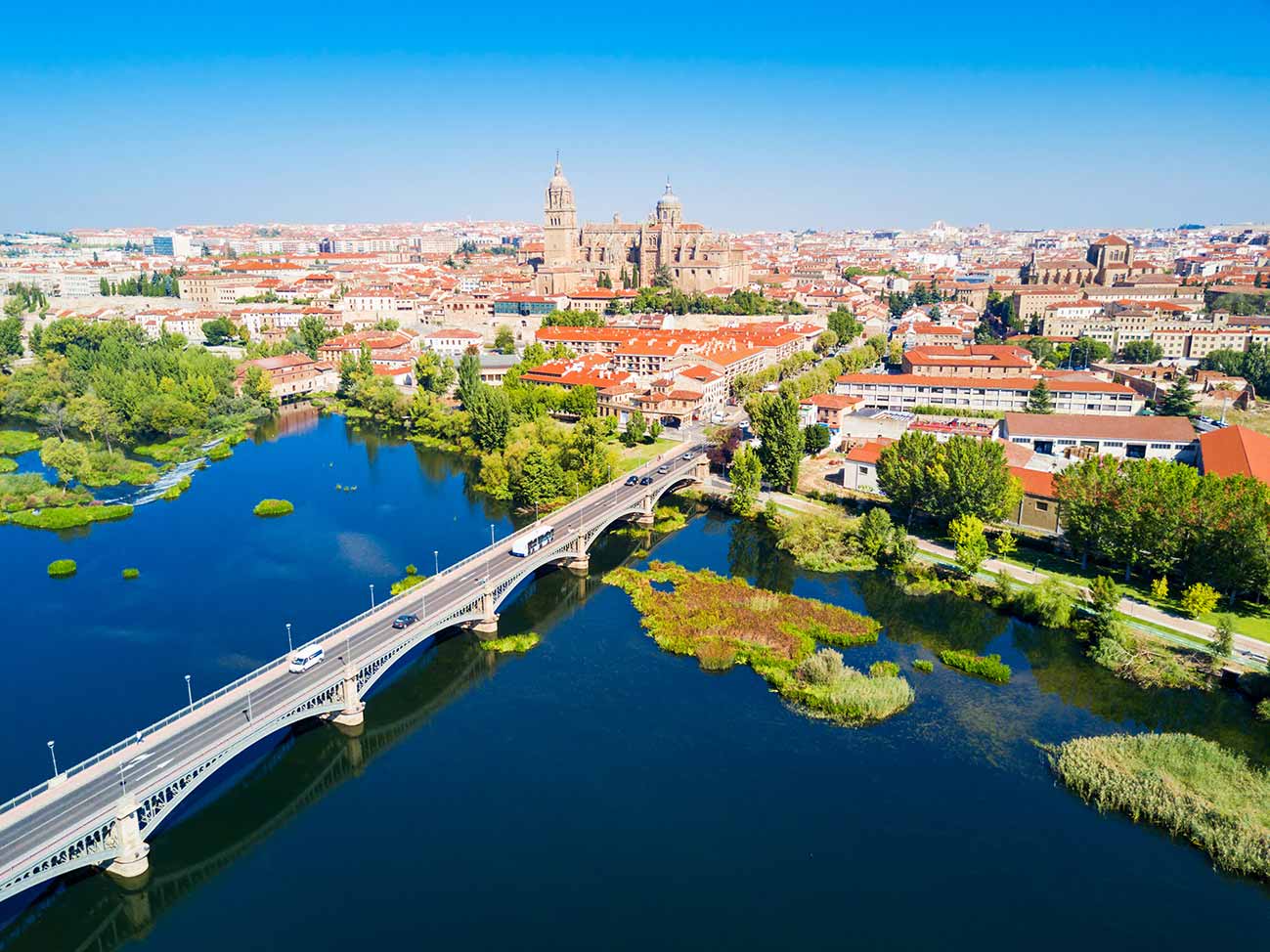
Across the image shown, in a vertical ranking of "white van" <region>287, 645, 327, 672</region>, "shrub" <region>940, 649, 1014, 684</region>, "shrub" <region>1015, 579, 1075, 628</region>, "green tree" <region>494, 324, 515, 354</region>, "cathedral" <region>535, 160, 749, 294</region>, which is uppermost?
"cathedral" <region>535, 160, 749, 294</region>

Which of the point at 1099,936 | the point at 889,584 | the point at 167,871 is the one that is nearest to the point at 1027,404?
the point at 889,584

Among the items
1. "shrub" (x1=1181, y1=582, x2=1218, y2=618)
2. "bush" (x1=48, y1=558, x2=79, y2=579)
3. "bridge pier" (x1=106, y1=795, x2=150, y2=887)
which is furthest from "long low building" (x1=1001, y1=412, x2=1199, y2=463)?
"bush" (x1=48, y1=558, x2=79, y2=579)

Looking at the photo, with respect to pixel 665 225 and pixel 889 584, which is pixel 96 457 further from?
pixel 665 225

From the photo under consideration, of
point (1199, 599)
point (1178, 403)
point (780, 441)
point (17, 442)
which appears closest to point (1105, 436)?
point (1178, 403)

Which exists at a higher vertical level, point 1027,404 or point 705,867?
point 1027,404

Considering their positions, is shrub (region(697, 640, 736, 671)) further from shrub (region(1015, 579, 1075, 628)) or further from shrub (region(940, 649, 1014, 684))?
shrub (region(1015, 579, 1075, 628))

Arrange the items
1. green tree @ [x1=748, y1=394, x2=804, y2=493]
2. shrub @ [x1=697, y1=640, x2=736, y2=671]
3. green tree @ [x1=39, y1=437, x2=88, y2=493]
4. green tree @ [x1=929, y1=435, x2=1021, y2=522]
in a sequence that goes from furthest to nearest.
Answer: green tree @ [x1=39, y1=437, x2=88, y2=493] → green tree @ [x1=748, y1=394, x2=804, y2=493] → green tree @ [x1=929, y1=435, x2=1021, y2=522] → shrub @ [x1=697, y1=640, x2=736, y2=671]
